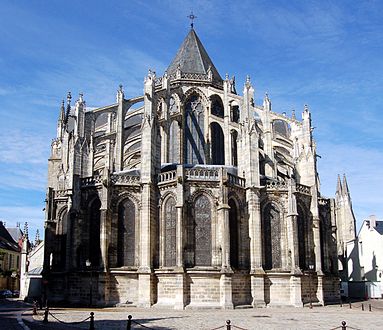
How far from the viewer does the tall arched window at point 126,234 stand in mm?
31625

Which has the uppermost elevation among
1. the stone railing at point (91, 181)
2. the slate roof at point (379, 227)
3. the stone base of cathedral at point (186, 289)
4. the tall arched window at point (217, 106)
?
the tall arched window at point (217, 106)

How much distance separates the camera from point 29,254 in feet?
169

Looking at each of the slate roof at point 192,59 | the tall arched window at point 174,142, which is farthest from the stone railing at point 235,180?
the slate roof at point 192,59

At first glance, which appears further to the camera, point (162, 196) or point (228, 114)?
point (228, 114)

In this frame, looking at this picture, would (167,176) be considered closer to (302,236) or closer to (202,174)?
(202,174)

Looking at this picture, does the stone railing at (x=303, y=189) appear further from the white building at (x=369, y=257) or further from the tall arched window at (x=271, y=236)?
the white building at (x=369, y=257)

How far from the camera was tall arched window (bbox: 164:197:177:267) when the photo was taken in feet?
101

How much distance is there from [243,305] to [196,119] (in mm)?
17999

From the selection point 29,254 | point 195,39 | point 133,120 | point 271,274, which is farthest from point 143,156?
point 29,254

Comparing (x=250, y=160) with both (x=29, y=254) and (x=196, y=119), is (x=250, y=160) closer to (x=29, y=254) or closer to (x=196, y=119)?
(x=196, y=119)

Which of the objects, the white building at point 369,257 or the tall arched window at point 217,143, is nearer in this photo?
the tall arched window at point 217,143

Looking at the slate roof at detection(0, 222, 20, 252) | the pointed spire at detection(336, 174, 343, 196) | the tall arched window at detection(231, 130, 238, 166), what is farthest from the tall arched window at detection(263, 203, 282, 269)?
the slate roof at detection(0, 222, 20, 252)

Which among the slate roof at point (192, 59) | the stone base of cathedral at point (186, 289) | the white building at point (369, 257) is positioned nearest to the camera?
the stone base of cathedral at point (186, 289)

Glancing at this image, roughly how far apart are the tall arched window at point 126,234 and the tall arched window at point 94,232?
1390mm
